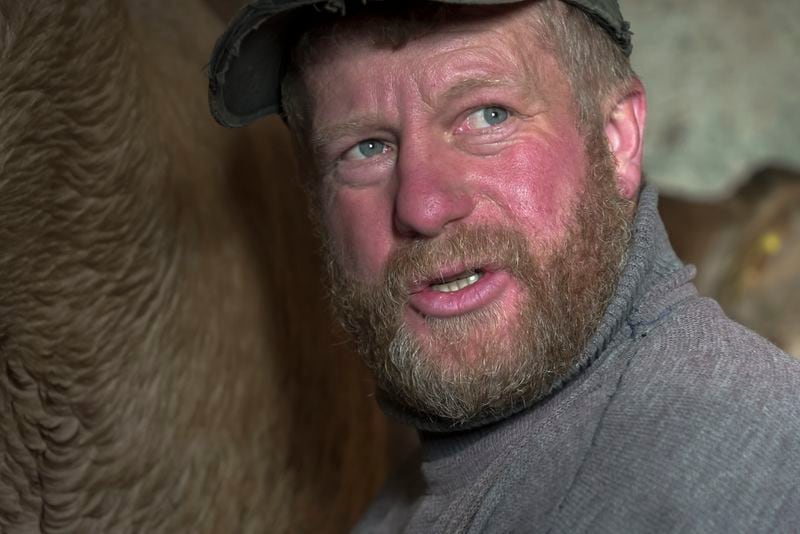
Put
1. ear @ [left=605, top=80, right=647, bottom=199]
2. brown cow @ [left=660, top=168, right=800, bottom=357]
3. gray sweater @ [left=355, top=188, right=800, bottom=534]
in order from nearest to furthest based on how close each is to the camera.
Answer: gray sweater @ [left=355, top=188, right=800, bottom=534]
ear @ [left=605, top=80, right=647, bottom=199]
brown cow @ [left=660, top=168, right=800, bottom=357]

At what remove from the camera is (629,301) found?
1.23m

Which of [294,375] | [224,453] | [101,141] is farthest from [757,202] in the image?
[101,141]

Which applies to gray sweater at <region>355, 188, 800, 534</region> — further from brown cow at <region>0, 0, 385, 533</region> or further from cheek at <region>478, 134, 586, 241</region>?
brown cow at <region>0, 0, 385, 533</region>

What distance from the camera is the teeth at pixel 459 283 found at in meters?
1.23

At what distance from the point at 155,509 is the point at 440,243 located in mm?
616

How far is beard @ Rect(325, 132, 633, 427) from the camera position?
3.95ft

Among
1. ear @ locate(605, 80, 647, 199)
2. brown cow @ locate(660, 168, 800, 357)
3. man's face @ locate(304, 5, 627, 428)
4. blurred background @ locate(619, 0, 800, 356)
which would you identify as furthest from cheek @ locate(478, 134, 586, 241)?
blurred background @ locate(619, 0, 800, 356)

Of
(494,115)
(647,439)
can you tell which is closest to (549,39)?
(494,115)

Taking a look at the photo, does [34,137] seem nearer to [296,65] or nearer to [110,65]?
[110,65]

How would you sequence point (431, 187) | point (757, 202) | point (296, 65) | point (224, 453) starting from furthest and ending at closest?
point (757, 202) < point (224, 453) < point (296, 65) < point (431, 187)

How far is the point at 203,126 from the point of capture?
66.6 inches

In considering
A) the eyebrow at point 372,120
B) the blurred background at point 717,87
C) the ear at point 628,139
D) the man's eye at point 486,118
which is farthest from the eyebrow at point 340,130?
the blurred background at point 717,87

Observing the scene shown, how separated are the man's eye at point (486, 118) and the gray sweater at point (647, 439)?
0.73 ft

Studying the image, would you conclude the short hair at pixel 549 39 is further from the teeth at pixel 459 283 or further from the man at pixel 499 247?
the teeth at pixel 459 283
